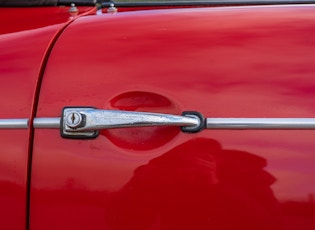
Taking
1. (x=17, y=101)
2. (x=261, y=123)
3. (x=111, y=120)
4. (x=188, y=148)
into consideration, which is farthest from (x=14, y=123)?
(x=261, y=123)

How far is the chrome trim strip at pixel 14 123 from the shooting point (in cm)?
123

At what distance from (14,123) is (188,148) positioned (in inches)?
16.2

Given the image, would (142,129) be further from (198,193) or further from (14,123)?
(14,123)

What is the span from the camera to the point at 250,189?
3.68 feet

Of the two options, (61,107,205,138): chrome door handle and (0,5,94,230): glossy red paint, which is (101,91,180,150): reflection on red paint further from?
(0,5,94,230): glossy red paint

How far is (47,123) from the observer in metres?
1.22

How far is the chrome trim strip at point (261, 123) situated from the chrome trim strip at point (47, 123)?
35 cm

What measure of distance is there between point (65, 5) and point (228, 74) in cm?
96

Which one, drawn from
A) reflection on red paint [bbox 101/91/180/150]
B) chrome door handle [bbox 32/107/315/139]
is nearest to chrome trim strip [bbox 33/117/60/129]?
A: chrome door handle [bbox 32/107/315/139]

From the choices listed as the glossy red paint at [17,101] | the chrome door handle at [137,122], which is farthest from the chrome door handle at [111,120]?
the glossy red paint at [17,101]

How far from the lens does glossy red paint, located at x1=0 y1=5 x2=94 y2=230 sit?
1.20m

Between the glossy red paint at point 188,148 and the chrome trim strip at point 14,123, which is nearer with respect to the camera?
the glossy red paint at point 188,148

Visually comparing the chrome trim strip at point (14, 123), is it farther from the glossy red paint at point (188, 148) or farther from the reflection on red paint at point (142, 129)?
the reflection on red paint at point (142, 129)

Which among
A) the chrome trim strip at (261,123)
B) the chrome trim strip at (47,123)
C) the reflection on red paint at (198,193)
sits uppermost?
the chrome trim strip at (47,123)
